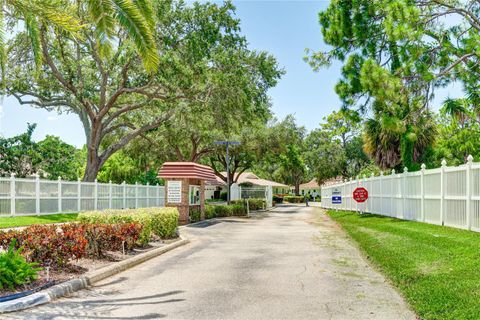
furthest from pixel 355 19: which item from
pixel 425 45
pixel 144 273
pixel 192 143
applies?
pixel 192 143

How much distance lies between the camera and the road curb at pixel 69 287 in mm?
6892

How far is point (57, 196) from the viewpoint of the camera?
24219mm

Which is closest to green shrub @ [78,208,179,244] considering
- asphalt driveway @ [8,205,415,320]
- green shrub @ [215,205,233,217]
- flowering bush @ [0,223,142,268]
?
asphalt driveway @ [8,205,415,320]

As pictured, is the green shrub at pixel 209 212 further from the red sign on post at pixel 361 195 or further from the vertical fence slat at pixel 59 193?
the red sign on post at pixel 361 195

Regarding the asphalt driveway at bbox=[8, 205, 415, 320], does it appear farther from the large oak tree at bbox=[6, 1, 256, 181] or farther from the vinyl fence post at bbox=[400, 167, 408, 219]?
the large oak tree at bbox=[6, 1, 256, 181]

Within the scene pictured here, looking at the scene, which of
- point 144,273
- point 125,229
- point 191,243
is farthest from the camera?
point 191,243

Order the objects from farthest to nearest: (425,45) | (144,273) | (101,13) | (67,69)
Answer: (67,69)
(425,45)
(101,13)
(144,273)

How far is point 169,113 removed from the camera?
1203 inches

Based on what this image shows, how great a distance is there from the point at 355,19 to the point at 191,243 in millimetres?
10689

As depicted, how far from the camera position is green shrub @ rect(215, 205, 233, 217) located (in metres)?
33.6

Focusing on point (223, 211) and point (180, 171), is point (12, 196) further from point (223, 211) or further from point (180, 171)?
point (223, 211)

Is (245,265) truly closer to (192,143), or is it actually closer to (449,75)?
(449,75)

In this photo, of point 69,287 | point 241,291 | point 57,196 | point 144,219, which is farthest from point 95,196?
point 241,291

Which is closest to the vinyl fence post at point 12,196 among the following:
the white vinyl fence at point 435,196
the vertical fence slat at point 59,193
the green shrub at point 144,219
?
the vertical fence slat at point 59,193
